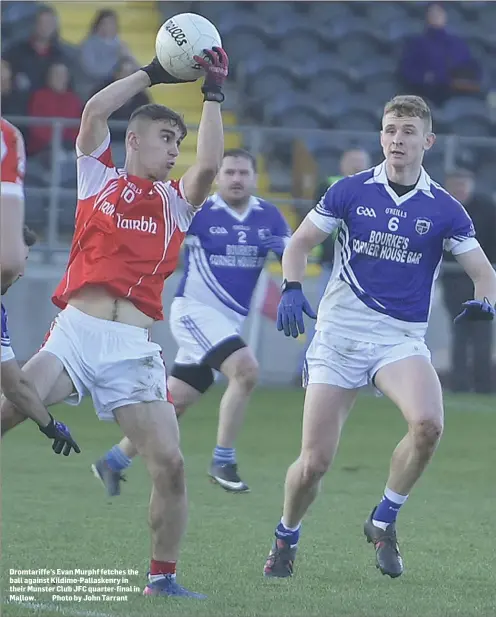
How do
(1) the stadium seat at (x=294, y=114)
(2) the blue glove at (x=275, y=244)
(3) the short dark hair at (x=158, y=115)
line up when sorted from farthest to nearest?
(1) the stadium seat at (x=294, y=114) < (2) the blue glove at (x=275, y=244) < (3) the short dark hair at (x=158, y=115)

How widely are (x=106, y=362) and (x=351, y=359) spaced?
1336 mm

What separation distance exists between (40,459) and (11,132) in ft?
17.6

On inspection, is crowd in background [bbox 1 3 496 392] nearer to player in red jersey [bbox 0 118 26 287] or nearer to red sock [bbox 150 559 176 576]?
red sock [bbox 150 559 176 576]

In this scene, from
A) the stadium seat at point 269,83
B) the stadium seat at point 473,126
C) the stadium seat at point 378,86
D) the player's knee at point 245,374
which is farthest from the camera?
the stadium seat at point 378,86

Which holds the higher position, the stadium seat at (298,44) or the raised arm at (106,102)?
the stadium seat at (298,44)

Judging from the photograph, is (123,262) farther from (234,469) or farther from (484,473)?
(484,473)

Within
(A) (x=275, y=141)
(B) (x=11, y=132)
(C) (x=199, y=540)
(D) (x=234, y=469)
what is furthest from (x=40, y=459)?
(A) (x=275, y=141)

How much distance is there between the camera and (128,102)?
14.5 meters

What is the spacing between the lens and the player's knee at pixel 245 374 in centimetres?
943

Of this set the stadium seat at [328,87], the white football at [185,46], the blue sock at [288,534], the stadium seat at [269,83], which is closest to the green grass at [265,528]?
the blue sock at [288,534]

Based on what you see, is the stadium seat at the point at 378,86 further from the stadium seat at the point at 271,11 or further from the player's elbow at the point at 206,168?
the player's elbow at the point at 206,168

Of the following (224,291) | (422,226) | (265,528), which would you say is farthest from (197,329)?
(422,226)

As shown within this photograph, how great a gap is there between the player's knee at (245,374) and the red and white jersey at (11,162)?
4.41 metres

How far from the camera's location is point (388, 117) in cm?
682
